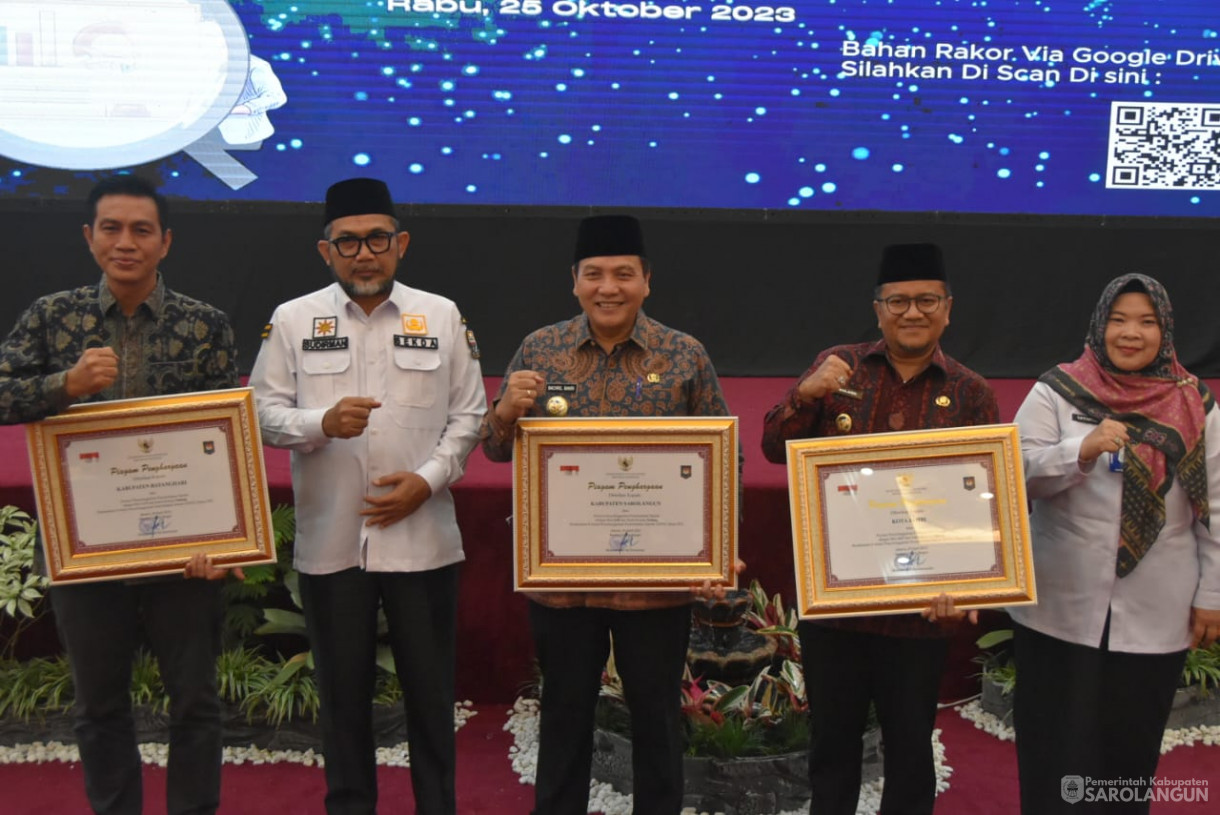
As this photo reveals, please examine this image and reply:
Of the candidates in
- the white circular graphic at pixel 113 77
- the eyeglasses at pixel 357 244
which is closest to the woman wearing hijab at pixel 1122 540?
the eyeglasses at pixel 357 244

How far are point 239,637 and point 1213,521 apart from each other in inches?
115

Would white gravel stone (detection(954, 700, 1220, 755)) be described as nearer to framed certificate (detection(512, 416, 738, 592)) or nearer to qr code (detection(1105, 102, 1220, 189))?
framed certificate (detection(512, 416, 738, 592))

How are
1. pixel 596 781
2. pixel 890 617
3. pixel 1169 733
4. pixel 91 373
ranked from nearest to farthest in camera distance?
pixel 91 373
pixel 890 617
pixel 596 781
pixel 1169 733

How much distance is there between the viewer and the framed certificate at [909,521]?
202 cm

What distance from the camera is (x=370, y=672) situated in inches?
89.4

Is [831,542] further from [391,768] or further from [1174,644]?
[391,768]

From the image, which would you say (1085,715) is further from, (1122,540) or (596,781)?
(596,781)

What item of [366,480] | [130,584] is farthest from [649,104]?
[130,584]

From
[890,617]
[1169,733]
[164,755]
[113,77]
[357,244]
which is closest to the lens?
[890,617]

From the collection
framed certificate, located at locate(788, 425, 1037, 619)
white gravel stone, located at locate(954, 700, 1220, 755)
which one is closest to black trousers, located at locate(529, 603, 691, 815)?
framed certificate, located at locate(788, 425, 1037, 619)

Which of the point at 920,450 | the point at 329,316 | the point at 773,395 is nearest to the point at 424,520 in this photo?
the point at 329,316
